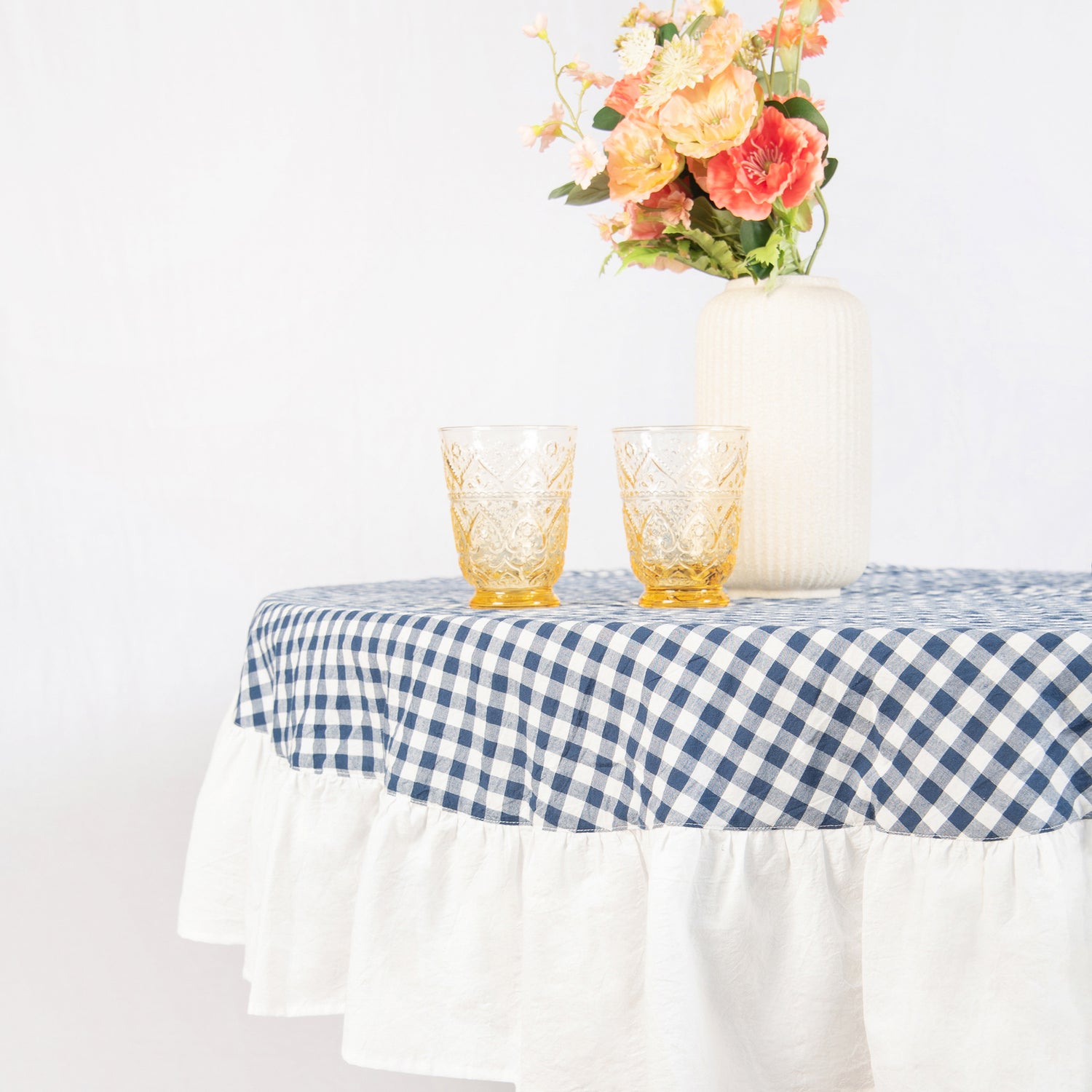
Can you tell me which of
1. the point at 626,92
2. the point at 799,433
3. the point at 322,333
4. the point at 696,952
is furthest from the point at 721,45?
the point at 322,333

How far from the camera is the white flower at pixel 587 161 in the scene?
1153 mm

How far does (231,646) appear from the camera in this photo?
268 centimetres

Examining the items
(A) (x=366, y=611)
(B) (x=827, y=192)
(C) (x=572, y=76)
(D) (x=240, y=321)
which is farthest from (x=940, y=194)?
(A) (x=366, y=611)

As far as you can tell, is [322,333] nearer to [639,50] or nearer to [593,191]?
[593,191]

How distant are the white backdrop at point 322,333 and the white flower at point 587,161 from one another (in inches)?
67.4

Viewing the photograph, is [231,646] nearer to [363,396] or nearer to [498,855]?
[363,396]

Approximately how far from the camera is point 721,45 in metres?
1.07

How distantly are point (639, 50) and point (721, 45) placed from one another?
81 mm

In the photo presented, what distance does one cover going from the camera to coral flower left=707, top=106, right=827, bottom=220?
3.60ft

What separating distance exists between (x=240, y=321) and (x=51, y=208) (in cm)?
46

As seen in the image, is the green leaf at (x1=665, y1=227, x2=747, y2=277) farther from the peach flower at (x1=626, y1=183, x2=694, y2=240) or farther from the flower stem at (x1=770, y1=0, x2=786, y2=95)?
the flower stem at (x1=770, y1=0, x2=786, y2=95)

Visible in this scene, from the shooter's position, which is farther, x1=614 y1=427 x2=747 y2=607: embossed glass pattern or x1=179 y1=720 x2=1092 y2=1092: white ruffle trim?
x1=614 y1=427 x2=747 y2=607: embossed glass pattern

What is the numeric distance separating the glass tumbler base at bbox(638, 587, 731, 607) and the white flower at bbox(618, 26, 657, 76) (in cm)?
49

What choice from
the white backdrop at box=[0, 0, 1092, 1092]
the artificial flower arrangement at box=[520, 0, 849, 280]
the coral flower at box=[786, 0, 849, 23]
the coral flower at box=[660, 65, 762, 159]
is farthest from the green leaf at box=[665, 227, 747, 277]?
the white backdrop at box=[0, 0, 1092, 1092]
